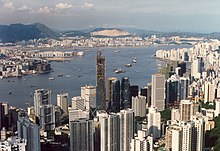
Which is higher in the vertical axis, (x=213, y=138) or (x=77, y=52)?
(x=77, y=52)

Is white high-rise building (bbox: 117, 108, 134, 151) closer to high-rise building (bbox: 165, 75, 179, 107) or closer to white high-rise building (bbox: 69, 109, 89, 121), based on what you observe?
white high-rise building (bbox: 69, 109, 89, 121)

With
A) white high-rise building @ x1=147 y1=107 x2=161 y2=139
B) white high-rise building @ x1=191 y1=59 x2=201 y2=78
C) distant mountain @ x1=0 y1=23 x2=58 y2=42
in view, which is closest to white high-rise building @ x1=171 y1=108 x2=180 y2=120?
white high-rise building @ x1=147 y1=107 x2=161 y2=139

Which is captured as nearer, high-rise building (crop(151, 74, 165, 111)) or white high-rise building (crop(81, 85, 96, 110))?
white high-rise building (crop(81, 85, 96, 110))

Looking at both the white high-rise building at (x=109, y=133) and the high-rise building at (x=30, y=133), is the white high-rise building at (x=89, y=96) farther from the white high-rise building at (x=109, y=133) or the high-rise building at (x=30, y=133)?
the high-rise building at (x=30, y=133)

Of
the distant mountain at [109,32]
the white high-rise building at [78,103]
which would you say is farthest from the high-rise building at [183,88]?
the white high-rise building at [78,103]

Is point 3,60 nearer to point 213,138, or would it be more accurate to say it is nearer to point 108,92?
point 108,92

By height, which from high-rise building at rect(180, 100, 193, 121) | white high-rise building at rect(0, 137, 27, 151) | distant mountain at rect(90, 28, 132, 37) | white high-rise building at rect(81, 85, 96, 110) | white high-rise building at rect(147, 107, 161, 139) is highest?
distant mountain at rect(90, 28, 132, 37)

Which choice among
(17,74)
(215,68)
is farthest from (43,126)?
(215,68)
